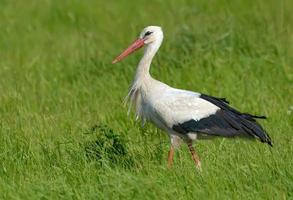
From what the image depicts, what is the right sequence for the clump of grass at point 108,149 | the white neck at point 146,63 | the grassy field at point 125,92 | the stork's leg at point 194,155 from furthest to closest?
the white neck at point 146,63
the clump of grass at point 108,149
the stork's leg at point 194,155
the grassy field at point 125,92

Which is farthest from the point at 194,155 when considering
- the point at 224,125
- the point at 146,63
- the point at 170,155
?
the point at 146,63

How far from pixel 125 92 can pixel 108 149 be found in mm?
1829

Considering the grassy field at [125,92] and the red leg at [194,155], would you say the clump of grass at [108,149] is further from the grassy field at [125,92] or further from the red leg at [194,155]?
the red leg at [194,155]

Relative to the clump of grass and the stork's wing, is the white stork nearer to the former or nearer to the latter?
the stork's wing

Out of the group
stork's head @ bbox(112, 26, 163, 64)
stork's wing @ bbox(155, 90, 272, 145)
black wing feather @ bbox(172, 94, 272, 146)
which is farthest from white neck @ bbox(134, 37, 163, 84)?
black wing feather @ bbox(172, 94, 272, 146)

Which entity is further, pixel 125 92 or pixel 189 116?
pixel 125 92

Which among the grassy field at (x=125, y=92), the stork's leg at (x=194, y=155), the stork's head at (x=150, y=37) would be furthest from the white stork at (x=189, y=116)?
the stork's head at (x=150, y=37)

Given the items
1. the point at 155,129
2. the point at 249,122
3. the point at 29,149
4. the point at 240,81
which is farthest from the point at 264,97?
the point at 29,149

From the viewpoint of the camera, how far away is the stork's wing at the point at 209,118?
589 centimetres

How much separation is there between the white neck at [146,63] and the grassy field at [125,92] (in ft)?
1.47

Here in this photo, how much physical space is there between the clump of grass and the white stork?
26 centimetres

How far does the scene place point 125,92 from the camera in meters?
7.86

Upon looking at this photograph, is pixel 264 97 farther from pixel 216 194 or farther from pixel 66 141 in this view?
pixel 216 194

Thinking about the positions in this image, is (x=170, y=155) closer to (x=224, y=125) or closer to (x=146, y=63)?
(x=224, y=125)
